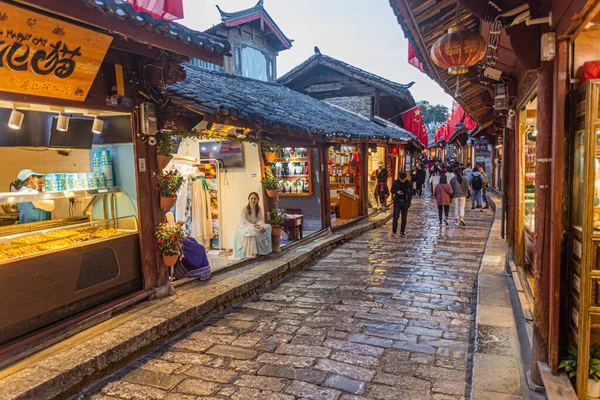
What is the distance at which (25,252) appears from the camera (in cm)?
520

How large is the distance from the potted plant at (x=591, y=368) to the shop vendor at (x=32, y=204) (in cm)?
685

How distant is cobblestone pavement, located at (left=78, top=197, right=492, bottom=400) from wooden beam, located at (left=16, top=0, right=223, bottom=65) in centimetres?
395

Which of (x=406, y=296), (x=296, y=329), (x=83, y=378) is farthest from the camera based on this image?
(x=406, y=296)

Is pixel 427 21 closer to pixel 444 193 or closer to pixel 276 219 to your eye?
pixel 276 219

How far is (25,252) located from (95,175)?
178 centimetres

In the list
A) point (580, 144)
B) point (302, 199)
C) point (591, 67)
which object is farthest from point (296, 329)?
point (302, 199)

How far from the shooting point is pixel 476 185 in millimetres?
18594

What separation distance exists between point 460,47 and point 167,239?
4997 millimetres

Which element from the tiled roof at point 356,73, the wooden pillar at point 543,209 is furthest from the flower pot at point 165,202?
the tiled roof at point 356,73

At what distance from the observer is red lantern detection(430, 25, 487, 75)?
496 centimetres

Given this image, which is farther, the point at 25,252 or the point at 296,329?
the point at 296,329

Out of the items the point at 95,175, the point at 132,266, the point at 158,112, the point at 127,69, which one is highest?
the point at 127,69

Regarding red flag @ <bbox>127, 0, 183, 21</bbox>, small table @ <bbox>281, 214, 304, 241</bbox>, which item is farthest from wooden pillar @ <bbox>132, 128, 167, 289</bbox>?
small table @ <bbox>281, 214, 304, 241</bbox>

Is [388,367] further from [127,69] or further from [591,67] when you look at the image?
[127,69]
